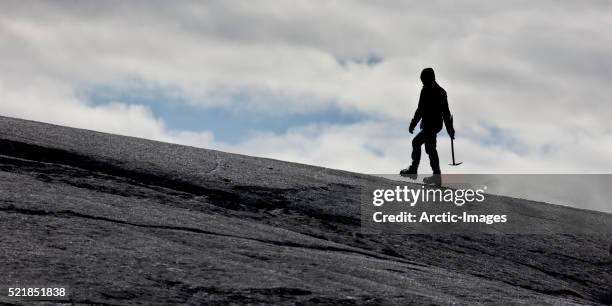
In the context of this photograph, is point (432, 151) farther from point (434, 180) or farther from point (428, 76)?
point (428, 76)

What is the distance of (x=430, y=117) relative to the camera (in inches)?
495

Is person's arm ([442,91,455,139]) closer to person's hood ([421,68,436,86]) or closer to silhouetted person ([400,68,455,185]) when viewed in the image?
silhouetted person ([400,68,455,185])

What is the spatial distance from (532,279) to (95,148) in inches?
219

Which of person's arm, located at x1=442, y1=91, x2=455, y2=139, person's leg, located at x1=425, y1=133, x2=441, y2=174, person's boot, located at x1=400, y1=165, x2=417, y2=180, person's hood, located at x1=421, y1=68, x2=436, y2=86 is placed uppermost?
person's hood, located at x1=421, y1=68, x2=436, y2=86

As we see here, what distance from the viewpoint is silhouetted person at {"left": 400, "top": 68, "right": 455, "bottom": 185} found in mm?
12555

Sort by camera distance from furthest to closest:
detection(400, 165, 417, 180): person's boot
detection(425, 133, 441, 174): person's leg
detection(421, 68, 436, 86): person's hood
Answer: detection(400, 165, 417, 180): person's boot
detection(425, 133, 441, 174): person's leg
detection(421, 68, 436, 86): person's hood

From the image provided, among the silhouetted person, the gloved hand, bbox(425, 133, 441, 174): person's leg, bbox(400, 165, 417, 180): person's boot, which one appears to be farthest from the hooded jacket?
bbox(400, 165, 417, 180): person's boot

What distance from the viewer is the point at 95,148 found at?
11.0 metres

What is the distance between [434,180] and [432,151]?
42 cm

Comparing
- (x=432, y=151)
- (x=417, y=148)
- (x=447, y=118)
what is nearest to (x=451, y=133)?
(x=447, y=118)

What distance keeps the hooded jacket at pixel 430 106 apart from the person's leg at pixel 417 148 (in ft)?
0.45

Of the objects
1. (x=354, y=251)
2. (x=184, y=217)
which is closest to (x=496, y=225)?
(x=354, y=251)

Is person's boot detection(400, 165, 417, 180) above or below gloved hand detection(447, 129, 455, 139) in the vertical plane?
below

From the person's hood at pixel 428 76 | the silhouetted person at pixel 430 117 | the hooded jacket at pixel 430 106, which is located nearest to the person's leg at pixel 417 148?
the silhouetted person at pixel 430 117
